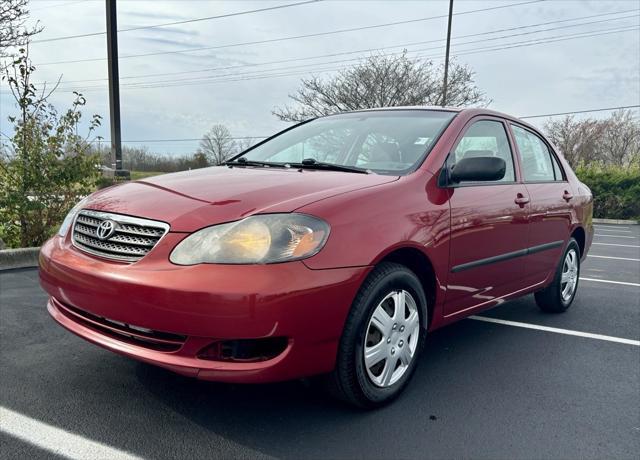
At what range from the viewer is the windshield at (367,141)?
10.3 ft

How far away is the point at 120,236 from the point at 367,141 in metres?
1.74

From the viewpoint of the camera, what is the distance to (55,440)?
87.7 inches

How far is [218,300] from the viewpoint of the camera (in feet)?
6.75

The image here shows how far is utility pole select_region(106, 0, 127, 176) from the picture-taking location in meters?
8.74

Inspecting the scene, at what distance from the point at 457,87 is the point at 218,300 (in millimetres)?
22976

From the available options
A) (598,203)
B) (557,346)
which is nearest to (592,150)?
(598,203)

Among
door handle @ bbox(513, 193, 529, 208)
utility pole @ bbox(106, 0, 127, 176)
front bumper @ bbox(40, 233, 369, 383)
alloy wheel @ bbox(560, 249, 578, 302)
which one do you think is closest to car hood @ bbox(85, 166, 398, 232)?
front bumper @ bbox(40, 233, 369, 383)

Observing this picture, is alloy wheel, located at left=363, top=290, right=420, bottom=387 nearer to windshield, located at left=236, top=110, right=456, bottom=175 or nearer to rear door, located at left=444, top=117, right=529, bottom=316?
rear door, located at left=444, top=117, right=529, bottom=316

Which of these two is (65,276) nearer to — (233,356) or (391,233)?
(233,356)

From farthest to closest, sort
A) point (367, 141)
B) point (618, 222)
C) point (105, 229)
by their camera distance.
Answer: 1. point (618, 222)
2. point (367, 141)
3. point (105, 229)

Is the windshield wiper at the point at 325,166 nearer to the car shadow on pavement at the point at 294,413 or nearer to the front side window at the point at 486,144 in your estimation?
the front side window at the point at 486,144

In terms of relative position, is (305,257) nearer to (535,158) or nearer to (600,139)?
(535,158)

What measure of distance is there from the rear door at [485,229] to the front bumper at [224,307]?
945 mm

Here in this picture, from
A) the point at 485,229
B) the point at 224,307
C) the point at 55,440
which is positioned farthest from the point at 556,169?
the point at 55,440
